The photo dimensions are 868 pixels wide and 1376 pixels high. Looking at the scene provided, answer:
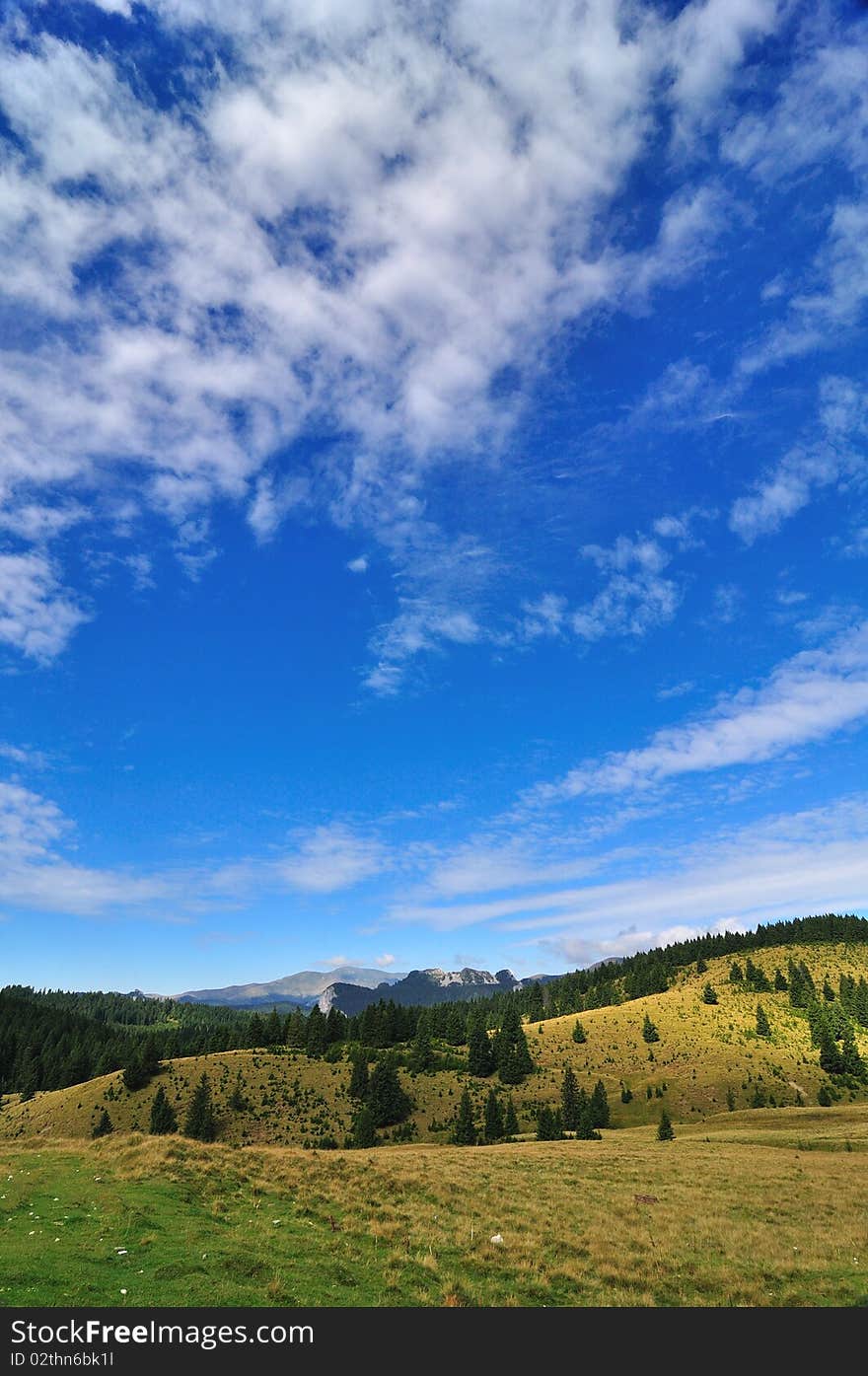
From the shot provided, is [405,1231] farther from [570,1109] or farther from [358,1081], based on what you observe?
[358,1081]

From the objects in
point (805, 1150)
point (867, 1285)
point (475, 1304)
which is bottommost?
point (805, 1150)

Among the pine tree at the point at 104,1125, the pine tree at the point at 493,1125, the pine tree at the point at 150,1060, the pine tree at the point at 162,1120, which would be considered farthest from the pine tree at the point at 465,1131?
the pine tree at the point at 150,1060

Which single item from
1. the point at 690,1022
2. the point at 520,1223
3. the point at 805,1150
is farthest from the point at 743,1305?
the point at 690,1022

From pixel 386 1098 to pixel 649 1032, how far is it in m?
63.0

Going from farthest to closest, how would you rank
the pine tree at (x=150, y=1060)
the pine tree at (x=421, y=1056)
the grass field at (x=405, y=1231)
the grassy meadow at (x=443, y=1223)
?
1. the pine tree at (x=421, y=1056)
2. the pine tree at (x=150, y=1060)
3. the grassy meadow at (x=443, y=1223)
4. the grass field at (x=405, y=1231)

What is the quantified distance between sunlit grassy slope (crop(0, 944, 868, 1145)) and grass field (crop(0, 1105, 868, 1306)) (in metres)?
54.9

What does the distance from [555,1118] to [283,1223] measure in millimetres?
52896

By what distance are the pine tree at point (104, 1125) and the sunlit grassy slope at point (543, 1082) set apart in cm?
115

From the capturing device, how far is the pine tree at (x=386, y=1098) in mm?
86312

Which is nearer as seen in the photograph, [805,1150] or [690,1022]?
[805,1150]

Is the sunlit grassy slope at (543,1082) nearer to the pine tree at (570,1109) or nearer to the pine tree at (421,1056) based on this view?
the pine tree at (421,1056)
